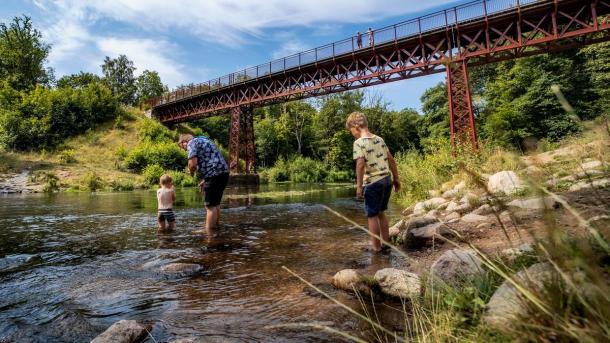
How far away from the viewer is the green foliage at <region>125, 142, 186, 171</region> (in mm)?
32094

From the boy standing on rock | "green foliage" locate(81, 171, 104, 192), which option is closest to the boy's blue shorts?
the boy standing on rock

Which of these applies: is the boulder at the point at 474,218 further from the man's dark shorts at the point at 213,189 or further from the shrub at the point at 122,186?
the shrub at the point at 122,186

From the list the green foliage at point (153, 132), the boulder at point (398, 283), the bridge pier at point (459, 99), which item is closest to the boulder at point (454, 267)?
the boulder at point (398, 283)

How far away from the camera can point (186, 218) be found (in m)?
8.64

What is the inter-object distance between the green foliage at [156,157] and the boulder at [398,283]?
32377 millimetres

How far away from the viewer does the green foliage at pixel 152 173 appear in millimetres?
27691

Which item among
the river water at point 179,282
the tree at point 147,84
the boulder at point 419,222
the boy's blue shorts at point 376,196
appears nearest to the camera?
the river water at point 179,282

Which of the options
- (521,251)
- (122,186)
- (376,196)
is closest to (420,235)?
(376,196)

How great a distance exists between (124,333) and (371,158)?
325 cm

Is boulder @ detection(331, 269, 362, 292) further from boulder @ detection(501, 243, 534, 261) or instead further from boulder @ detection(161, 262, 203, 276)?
boulder @ detection(161, 262, 203, 276)

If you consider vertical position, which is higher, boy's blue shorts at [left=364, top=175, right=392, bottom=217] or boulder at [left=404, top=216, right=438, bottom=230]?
boy's blue shorts at [left=364, top=175, right=392, bottom=217]

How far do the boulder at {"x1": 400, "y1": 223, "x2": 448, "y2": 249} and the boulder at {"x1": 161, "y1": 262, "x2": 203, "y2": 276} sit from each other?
268 centimetres

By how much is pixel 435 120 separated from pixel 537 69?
14083 mm

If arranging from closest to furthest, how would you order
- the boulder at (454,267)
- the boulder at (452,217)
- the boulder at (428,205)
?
the boulder at (454,267), the boulder at (452,217), the boulder at (428,205)
